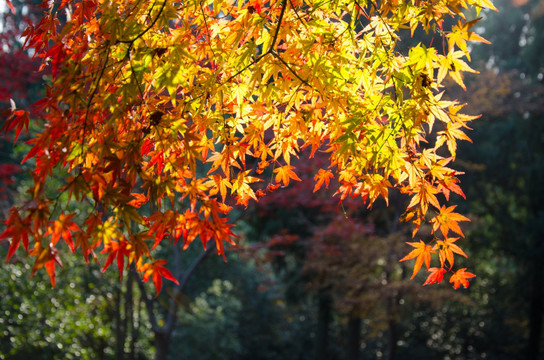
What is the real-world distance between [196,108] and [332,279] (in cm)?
695

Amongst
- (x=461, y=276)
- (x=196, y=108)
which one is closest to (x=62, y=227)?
(x=196, y=108)

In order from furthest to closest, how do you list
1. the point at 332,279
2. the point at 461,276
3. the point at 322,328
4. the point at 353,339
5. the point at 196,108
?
1. the point at 322,328
2. the point at 353,339
3. the point at 332,279
4. the point at 461,276
5. the point at 196,108

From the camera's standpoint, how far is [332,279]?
812cm

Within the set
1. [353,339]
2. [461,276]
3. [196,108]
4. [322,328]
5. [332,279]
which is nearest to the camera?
[196,108]

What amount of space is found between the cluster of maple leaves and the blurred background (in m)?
3.66

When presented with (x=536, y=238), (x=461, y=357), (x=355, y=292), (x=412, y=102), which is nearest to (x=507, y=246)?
(x=536, y=238)

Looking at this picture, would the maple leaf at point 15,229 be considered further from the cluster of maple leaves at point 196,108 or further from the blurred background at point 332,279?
the blurred background at point 332,279

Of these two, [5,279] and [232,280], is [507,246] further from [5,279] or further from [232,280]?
[5,279]

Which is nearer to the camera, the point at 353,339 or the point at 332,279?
the point at 332,279

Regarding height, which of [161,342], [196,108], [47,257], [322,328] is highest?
[196,108]

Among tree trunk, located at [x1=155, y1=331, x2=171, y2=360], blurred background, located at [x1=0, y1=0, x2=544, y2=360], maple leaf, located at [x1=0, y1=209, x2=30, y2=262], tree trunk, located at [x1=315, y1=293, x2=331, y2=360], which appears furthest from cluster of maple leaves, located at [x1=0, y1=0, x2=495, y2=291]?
tree trunk, located at [x1=315, y1=293, x2=331, y2=360]

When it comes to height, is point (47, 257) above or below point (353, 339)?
above

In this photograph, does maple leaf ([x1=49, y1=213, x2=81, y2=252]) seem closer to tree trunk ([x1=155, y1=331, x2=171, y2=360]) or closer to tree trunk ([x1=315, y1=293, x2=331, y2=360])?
tree trunk ([x1=155, y1=331, x2=171, y2=360])

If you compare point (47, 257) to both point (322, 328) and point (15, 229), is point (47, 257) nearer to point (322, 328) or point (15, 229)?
point (15, 229)
